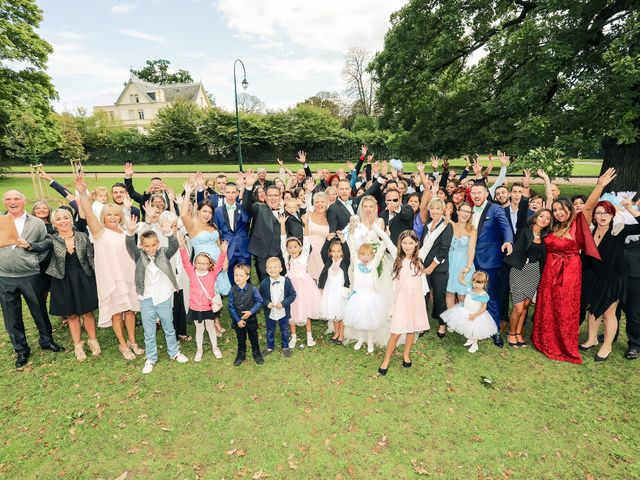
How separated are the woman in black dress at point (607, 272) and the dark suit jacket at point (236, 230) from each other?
20.5ft

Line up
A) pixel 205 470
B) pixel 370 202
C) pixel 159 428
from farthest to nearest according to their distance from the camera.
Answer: pixel 370 202, pixel 159 428, pixel 205 470

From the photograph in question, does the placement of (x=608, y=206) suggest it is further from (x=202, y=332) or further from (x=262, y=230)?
(x=202, y=332)

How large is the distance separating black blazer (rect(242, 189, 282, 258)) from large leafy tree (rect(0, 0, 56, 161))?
100 ft

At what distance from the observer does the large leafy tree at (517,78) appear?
10633 mm

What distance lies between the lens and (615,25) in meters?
11.7

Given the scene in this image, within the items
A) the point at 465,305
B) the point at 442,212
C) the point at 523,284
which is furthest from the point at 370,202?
the point at 523,284

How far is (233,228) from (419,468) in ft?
17.0

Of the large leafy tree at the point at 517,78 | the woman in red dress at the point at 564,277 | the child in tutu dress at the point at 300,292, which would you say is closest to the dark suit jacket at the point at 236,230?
the child in tutu dress at the point at 300,292

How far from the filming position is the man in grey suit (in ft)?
17.6

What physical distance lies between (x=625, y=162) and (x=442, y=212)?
36.8 ft

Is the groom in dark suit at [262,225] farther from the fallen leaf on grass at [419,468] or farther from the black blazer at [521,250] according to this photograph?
the black blazer at [521,250]

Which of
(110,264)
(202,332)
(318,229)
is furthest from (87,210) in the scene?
(318,229)

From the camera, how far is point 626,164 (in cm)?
1241

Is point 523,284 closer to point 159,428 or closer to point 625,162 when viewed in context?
point 159,428
